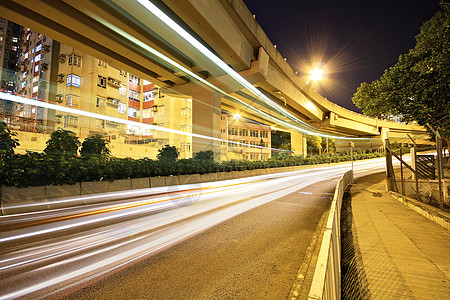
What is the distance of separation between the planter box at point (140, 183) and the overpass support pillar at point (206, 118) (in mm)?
6733

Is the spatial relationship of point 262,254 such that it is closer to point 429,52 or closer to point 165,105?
point 429,52

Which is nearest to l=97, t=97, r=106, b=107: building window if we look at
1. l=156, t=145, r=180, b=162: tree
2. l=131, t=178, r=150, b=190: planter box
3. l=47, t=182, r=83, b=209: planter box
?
l=156, t=145, r=180, b=162: tree

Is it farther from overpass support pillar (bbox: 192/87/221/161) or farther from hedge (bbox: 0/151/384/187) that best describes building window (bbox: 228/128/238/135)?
hedge (bbox: 0/151/384/187)

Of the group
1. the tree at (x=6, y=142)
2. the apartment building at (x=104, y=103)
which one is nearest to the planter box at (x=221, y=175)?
the apartment building at (x=104, y=103)

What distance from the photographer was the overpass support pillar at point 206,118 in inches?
671

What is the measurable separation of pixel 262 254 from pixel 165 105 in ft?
128

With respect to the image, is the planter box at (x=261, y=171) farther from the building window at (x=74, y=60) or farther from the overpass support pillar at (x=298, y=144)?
the building window at (x=74, y=60)

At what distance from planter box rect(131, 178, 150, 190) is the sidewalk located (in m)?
9.19

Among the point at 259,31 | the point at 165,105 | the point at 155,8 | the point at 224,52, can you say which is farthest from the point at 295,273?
the point at 165,105

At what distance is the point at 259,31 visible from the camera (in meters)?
13.1

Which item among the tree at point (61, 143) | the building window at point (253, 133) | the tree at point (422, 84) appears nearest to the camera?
the tree at point (422, 84)

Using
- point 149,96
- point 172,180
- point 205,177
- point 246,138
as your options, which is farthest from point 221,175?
point 246,138

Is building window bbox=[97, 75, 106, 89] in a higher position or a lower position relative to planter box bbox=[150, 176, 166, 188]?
higher

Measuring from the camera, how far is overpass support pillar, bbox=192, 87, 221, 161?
671 inches
